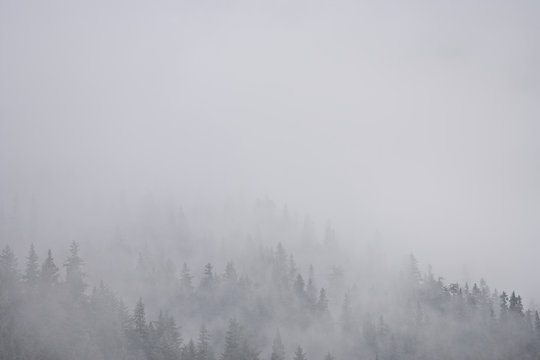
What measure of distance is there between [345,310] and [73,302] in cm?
8023

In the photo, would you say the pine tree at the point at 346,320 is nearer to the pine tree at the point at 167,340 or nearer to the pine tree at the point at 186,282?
the pine tree at the point at 186,282

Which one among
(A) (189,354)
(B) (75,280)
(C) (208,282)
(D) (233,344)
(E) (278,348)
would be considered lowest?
(A) (189,354)

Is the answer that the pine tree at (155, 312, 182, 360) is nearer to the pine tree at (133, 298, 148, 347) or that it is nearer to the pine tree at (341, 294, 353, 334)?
the pine tree at (133, 298, 148, 347)

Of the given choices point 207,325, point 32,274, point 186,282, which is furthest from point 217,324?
point 32,274

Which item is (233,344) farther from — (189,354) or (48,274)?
(48,274)

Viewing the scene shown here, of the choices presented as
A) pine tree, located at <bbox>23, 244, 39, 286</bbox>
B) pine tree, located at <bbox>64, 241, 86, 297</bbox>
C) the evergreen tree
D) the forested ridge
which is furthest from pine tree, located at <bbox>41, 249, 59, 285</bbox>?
the evergreen tree

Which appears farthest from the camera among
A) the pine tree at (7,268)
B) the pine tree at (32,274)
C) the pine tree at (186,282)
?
the pine tree at (186,282)

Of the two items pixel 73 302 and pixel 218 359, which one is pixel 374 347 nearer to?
pixel 218 359

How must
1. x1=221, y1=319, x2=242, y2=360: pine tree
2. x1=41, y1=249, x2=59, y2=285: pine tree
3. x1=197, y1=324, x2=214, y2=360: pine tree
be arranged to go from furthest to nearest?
x1=221, y1=319, x2=242, y2=360: pine tree
x1=197, y1=324, x2=214, y2=360: pine tree
x1=41, y1=249, x2=59, y2=285: pine tree

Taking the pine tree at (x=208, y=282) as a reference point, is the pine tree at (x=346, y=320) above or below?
below

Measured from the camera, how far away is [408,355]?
19150 cm

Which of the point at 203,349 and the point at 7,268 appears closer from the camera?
the point at 7,268

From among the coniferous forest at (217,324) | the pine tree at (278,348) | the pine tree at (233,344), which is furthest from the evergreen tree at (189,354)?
the pine tree at (278,348)

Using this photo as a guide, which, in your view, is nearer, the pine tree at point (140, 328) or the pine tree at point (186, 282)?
the pine tree at point (140, 328)
